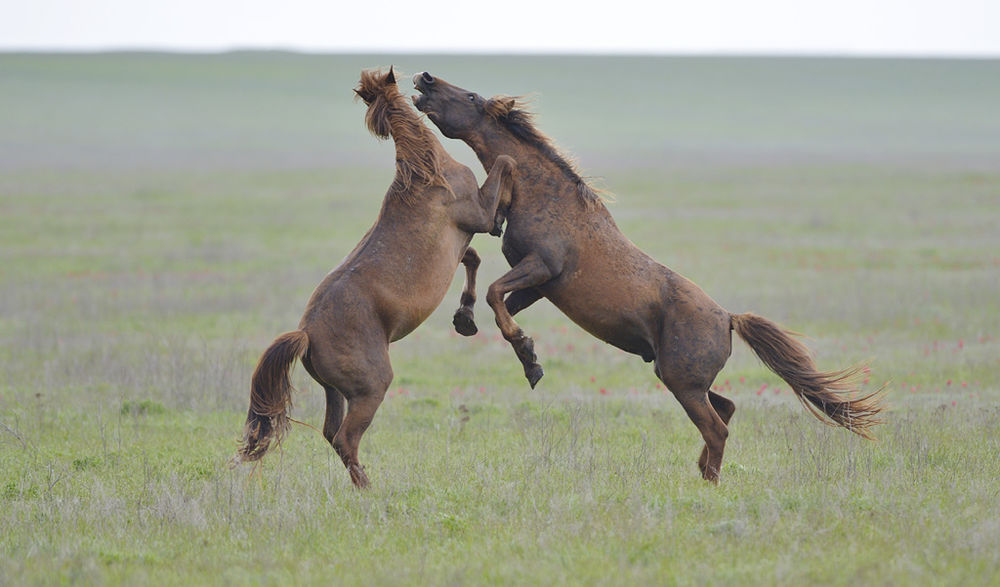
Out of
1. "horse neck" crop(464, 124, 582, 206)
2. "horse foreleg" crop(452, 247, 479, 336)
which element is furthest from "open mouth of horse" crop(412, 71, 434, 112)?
"horse foreleg" crop(452, 247, 479, 336)

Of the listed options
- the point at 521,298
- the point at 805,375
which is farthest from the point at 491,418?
the point at 805,375

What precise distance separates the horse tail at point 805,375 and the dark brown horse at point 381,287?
2034 mm

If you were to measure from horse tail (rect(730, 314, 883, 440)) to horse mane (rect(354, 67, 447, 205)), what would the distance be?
7.92ft

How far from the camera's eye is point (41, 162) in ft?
150

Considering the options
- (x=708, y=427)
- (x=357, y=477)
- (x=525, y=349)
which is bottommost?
(x=357, y=477)

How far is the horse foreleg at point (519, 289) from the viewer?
6840 mm

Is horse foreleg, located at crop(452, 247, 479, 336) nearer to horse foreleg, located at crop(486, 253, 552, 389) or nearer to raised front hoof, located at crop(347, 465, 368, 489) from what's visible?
horse foreleg, located at crop(486, 253, 552, 389)

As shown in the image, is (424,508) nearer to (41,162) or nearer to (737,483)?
(737,483)

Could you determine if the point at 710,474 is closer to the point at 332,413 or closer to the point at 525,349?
the point at 525,349

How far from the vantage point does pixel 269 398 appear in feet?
21.7

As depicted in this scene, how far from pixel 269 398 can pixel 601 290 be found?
238 cm

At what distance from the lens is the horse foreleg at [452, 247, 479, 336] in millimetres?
7031

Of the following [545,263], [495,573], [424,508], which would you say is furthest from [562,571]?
[545,263]

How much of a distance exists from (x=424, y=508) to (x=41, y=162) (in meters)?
45.3
